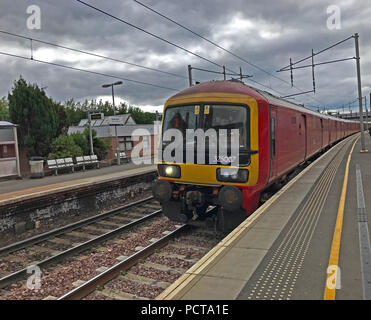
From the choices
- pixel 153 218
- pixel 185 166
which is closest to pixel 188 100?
pixel 185 166

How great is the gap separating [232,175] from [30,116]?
639 inches

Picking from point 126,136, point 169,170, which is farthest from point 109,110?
point 169,170

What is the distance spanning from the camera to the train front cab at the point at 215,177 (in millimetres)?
6645

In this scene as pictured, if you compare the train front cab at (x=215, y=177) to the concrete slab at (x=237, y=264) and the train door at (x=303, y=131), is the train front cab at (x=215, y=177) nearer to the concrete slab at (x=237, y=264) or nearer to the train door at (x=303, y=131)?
the concrete slab at (x=237, y=264)

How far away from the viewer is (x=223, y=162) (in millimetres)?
6797

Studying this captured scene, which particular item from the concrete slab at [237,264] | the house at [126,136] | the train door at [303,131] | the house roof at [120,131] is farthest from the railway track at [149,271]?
the house roof at [120,131]

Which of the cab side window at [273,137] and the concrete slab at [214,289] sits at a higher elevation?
the cab side window at [273,137]

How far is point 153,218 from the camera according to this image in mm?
9711

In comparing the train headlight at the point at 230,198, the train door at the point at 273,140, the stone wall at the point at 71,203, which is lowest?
the stone wall at the point at 71,203

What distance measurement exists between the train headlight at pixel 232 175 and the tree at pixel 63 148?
1489 cm

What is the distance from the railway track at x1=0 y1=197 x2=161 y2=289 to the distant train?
2125 millimetres

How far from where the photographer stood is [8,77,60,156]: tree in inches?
743

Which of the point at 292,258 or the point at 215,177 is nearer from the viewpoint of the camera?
the point at 292,258

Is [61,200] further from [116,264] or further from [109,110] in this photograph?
[109,110]
